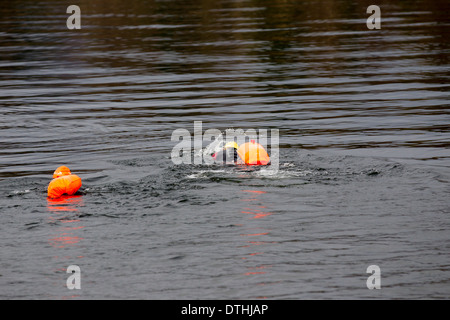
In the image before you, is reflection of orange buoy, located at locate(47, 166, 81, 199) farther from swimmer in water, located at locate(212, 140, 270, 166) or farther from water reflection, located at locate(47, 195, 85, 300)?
swimmer in water, located at locate(212, 140, 270, 166)

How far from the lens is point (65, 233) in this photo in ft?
28.0

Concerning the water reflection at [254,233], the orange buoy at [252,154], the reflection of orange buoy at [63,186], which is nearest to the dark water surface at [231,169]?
the water reflection at [254,233]

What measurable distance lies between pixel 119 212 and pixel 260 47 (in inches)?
632

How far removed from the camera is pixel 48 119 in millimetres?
15867

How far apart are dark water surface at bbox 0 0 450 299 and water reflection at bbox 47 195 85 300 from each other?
3cm

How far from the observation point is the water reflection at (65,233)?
7.71m

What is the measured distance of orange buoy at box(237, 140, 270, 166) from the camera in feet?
35.7

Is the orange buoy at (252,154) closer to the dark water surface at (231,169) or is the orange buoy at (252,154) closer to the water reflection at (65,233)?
the dark water surface at (231,169)

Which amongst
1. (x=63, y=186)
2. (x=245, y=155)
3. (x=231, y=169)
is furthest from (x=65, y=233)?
(x=245, y=155)

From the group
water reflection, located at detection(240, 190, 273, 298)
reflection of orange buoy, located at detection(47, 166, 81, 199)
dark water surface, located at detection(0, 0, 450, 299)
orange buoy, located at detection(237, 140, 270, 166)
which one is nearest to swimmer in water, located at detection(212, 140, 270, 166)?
orange buoy, located at detection(237, 140, 270, 166)

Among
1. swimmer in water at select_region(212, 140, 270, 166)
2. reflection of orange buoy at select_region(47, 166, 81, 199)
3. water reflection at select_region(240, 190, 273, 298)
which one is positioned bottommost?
water reflection at select_region(240, 190, 273, 298)
